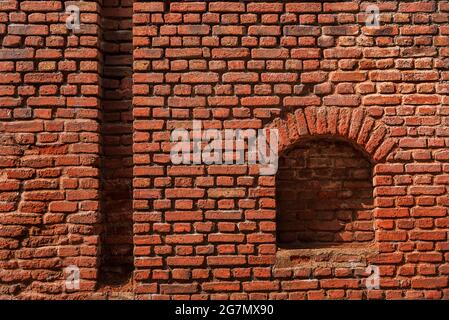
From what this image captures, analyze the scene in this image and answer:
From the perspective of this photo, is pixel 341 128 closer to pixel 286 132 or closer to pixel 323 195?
pixel 286 132

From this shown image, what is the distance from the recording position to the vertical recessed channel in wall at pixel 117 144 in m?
3.22

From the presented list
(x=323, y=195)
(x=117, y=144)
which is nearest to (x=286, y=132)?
(x=323, y=195)

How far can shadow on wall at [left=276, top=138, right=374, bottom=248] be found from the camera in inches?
126

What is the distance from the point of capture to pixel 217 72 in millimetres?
3168

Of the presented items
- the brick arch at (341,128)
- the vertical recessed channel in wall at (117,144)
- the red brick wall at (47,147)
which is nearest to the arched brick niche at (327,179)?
the brick arch at (341,128)

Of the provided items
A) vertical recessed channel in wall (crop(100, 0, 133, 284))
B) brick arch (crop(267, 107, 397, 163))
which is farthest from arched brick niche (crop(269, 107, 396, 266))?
vertical recessed channel in wall (crop(100, 0, 133, 284))

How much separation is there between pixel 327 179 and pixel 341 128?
0.38 meters

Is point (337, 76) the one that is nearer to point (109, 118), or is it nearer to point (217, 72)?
point (217, 72)

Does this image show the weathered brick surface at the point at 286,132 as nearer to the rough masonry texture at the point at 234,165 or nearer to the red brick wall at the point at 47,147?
the rough masonry texture at the point at 234,165

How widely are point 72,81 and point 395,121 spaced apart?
226 cm

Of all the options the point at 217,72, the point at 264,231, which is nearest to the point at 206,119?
the point at 217,72

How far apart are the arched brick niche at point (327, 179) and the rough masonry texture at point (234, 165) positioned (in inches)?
0.4

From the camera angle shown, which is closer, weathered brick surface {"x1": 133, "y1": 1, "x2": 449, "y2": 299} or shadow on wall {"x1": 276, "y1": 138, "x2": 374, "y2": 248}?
weathered brick surface {"x1": 133, "y1": 1, "x2": 449, "y2": 299}

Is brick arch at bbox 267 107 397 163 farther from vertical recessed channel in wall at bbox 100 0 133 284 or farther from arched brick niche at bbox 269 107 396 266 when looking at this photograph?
vertical recessed channel in wall at bbox 100 0 133 284
